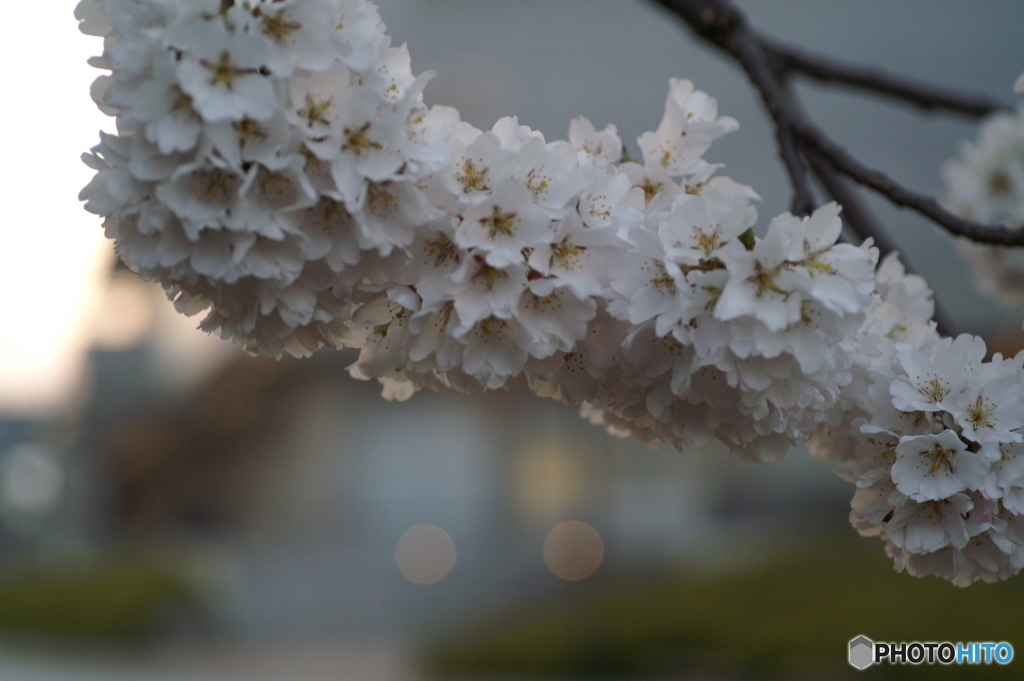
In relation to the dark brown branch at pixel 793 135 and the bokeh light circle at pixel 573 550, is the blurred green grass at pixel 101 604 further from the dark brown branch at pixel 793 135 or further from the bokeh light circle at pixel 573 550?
the dark brown branch at pixel 793 135

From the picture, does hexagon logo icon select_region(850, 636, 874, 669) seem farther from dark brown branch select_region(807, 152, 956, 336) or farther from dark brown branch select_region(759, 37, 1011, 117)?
dark brown branch select_region(759, 37, 1011, 117)

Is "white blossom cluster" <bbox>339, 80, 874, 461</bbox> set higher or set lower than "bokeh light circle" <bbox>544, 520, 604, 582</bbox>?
lower

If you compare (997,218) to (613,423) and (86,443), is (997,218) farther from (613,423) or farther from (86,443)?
(86,443)

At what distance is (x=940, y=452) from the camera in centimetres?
104

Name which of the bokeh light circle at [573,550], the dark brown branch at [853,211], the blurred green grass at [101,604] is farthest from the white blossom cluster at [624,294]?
the bokeh light circle at [573,550]

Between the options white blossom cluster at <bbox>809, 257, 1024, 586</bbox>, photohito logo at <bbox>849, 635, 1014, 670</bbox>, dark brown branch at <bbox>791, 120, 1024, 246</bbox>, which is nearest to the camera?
white blossom cluster at <bbox>809, 257, 1024, 586</bbox>

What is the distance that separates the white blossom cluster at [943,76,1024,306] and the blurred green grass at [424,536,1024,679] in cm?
335

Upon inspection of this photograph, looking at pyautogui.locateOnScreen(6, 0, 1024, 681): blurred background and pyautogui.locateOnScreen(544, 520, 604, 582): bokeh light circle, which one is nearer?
pyautogui.locateOnScreen(6, 0, 1024, 681): blurred background

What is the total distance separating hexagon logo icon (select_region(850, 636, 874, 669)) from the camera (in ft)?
7.21

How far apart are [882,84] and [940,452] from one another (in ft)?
3.57

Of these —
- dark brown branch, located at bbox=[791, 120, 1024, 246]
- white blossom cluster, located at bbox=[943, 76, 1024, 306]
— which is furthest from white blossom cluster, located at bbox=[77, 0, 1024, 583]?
white blossom cluster, located at bbox=[943, 76, 1024, 306]

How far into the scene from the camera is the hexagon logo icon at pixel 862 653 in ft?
7.21

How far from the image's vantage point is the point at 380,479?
40.2 ft

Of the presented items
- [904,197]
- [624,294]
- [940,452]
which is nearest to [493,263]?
[624,294]
